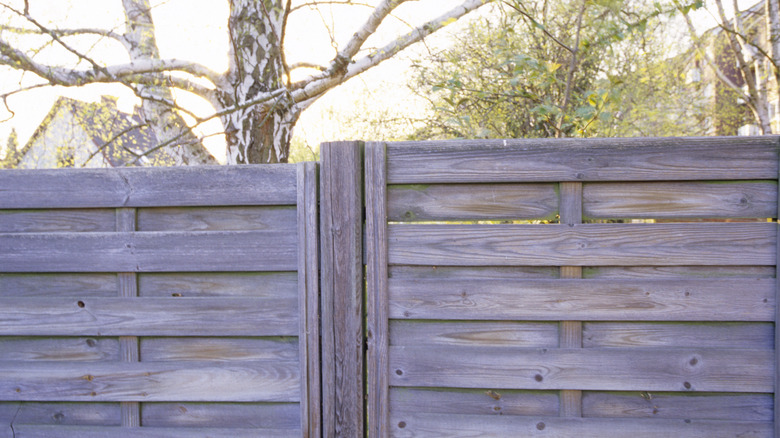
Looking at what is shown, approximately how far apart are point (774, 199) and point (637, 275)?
58cm

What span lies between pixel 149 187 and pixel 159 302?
1.56 ft

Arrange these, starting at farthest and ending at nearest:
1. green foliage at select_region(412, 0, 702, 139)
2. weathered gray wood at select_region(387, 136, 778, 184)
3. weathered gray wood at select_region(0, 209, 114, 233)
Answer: green foliage at select_region(412, 0, 702, 139), weathered gray wood at select_region(0, 209, 114, 233), weathered gray wood at select_region(387, 136, 778, 184)

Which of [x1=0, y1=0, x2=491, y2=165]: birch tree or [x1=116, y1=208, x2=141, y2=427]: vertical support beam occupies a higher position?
[x1=0, y1=0, x2=491, y2=165]: birch tree

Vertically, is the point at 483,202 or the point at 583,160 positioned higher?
the point at 583,160

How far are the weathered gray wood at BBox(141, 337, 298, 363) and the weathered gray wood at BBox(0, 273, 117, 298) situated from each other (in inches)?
11.1

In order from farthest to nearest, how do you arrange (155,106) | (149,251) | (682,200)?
(155,106) → (149,251) → (682,200)

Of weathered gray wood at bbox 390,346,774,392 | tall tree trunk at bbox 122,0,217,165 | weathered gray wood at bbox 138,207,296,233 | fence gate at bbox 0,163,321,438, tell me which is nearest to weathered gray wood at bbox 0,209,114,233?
fence gate at bbox 0,163,321,438

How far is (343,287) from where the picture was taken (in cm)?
216

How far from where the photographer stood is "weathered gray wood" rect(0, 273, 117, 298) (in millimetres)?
2281

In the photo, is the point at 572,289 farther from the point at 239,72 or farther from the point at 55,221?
the point at 239,72

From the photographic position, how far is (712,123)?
47.7ft

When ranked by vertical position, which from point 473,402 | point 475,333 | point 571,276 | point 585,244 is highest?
point 585,244

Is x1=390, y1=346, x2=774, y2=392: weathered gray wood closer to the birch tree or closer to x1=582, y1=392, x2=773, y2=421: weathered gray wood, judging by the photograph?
x1=582, y1=392, x2=773, y2=421: weathered gray wood

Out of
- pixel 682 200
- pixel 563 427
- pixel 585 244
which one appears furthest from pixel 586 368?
pixel 682 200
